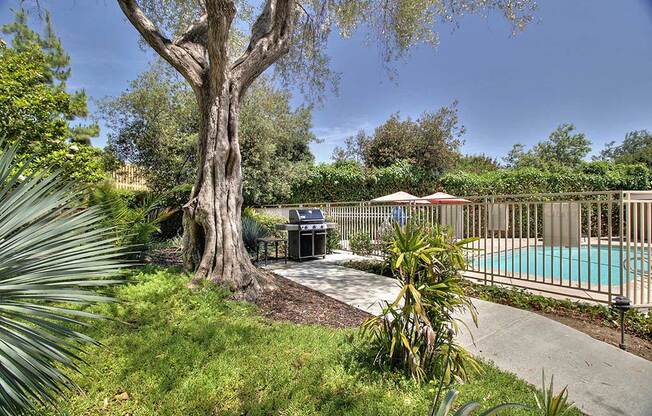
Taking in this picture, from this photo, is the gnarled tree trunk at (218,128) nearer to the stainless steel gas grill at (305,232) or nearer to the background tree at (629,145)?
the stainless steel gas grill at (305,232)

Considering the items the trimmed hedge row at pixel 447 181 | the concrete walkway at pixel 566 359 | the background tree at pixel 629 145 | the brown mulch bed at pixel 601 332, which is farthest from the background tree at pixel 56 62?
the background tree at pixel 629 145

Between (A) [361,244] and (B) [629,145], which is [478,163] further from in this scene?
(B) [629,145]

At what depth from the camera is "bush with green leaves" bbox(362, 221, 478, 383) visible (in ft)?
7.79

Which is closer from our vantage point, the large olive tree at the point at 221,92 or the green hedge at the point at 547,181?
the large olive tree at the point at 221,92

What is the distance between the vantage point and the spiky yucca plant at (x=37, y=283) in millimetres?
1443

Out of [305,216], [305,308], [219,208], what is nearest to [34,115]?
[219,208]

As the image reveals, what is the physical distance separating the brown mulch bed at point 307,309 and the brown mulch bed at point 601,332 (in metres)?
2.42

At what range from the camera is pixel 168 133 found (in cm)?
1118

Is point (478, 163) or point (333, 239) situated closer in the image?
point (333, 239)

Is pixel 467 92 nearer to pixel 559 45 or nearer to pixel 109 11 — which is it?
pixel 559 45

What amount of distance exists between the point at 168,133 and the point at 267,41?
7070 mm

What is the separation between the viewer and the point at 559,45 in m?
8.41

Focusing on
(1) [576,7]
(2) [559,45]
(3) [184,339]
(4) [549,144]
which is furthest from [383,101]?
(4) [549,144]

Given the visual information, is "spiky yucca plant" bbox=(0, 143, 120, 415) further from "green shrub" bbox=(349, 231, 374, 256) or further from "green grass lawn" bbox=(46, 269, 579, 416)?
"green shrub" bbox=(349, 231, 374, 256)
